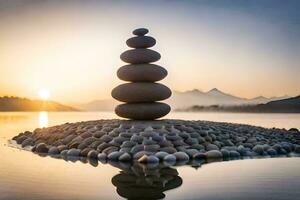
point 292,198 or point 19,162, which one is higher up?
point 19,162

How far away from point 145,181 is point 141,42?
10.4 meters

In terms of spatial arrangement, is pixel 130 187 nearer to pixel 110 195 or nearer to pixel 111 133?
pixel 110 195

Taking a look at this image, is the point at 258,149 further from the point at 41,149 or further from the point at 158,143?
the point at 41,149

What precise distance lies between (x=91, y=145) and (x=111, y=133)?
1116mm

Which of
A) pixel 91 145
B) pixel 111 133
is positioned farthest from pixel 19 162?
pixel 111 133

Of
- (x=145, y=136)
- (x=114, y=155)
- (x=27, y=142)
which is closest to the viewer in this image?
(x=114, y=155)

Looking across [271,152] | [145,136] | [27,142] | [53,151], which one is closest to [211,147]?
[271,152]

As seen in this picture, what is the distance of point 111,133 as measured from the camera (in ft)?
55.5

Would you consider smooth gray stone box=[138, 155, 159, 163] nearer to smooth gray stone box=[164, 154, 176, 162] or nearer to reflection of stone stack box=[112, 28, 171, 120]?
smooth gray stone box=[164, 154, 176, 162]

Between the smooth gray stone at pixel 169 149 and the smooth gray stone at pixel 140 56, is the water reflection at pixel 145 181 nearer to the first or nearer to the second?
the smooth gray stone at pixel 169 149

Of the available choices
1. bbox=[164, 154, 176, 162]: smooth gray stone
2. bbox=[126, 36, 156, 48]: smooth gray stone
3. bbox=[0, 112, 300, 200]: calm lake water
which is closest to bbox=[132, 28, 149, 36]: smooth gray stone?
bbox=[126, 36, 156, 48]: smooth gray stone

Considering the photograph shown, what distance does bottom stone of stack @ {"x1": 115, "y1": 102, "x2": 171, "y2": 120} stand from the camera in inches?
728

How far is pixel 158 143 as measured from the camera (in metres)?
15.5

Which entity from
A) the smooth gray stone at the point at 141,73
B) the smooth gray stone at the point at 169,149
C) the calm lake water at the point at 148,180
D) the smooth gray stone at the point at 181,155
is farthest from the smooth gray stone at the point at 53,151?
the smooth gray stone at the point at 181,155
